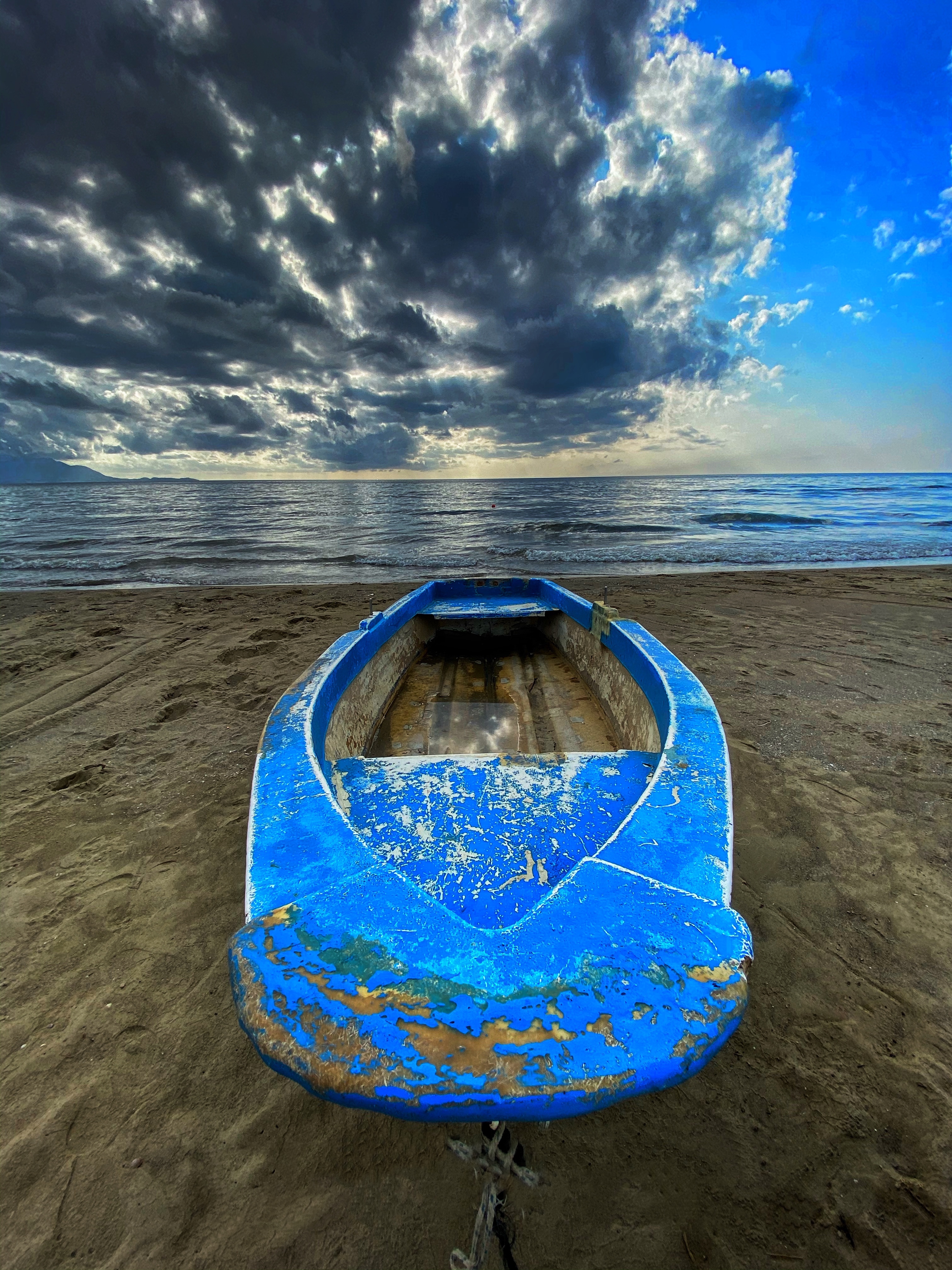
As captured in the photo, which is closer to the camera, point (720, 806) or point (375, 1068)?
point (375, 1068)

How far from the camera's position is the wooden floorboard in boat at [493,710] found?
3607mm

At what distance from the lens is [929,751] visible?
375 centimetres

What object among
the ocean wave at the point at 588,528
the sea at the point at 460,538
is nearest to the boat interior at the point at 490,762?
the sea at the point at 460,538

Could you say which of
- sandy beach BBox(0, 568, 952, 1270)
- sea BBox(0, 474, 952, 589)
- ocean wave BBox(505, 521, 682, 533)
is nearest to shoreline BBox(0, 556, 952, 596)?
sea BBox(0, 474, 952, 589)

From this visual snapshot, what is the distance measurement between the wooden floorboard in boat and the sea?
7090 mm

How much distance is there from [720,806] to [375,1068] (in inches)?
53.8

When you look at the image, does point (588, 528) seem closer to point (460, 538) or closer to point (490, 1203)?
point (460, 538)

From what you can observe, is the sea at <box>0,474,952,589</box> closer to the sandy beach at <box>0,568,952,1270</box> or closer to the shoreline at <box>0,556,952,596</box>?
the shoreline at <box>0,556,952,596</box>

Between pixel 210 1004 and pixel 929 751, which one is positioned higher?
pixel 929 751

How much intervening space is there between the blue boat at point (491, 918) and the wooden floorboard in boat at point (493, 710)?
64 centimetres

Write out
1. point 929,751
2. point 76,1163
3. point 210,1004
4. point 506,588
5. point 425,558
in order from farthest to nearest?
point 425,558 < point 506,588 < point 929,751 < point 210,1004 < point 76,1163

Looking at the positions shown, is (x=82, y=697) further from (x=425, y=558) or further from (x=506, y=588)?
(x=425, y=558)

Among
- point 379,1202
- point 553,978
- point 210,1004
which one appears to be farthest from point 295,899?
point 210,1004

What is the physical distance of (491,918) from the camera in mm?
1686
